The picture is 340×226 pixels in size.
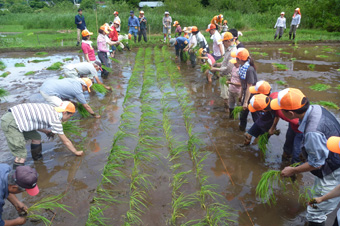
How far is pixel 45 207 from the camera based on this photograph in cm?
258

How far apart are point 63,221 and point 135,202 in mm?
731

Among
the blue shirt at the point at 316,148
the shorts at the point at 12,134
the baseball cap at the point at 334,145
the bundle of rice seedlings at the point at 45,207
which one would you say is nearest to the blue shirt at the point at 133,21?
the shorts at the point at 12,134

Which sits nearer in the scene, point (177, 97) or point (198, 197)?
point (198, 197)

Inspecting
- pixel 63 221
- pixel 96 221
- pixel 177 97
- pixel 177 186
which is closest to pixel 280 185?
pixel 177 186

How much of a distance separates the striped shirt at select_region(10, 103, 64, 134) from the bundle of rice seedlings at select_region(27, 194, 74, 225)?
818 millimetres

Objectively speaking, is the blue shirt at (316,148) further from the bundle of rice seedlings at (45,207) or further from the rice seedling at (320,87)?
the rice seedling at (320,87)

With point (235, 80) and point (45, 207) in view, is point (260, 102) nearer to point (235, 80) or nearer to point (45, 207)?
point (235, 80)

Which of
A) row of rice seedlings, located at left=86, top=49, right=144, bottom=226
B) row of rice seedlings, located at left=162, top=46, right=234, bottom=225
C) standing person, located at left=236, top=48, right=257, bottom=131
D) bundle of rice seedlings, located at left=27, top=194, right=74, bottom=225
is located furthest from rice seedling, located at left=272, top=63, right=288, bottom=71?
bundle of rice seedlings, located at left=27, top=194, right=74, bottom=225

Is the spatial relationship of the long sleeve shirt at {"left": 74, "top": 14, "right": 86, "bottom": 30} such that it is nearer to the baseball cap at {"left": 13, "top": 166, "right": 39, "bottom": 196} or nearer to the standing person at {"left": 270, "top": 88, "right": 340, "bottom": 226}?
the baseball cap at {"left": 13, "top": 166, "right": 39, "bottom": 196}

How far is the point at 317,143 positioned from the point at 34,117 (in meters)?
3.05

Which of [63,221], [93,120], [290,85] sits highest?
[290,85]

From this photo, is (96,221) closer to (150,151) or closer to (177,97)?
(150,151)

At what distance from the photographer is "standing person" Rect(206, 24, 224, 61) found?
6227mm

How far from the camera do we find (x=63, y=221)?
8.26ft
